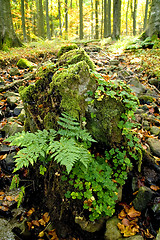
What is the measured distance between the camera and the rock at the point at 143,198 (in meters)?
2.67

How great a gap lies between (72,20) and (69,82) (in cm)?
2651

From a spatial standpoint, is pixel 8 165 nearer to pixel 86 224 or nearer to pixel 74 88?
pixel 86 224

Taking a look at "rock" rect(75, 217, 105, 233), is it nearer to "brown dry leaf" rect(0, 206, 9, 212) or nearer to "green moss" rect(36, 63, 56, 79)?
"brown dry leaf" rect(0, 206, 9, 212)

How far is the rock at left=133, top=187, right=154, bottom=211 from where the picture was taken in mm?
2666

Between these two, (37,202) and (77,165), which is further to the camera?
(37,202)

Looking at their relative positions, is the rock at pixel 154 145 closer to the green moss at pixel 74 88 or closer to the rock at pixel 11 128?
the green moss at pixel 74 88

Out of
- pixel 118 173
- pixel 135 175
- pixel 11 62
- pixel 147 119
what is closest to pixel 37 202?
pixel 118 173

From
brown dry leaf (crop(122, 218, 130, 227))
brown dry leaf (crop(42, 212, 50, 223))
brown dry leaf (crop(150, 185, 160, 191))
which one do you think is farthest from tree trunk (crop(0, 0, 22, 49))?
brown dry leaf (crop(122, 218, 130, 227))

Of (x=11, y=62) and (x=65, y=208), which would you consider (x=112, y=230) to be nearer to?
(x=65, y=208)

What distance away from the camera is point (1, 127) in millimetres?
4074

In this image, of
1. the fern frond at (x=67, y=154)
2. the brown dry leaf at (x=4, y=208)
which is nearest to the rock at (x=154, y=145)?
the fern frond at (x=67, y=154)

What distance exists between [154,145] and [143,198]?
3.84ft

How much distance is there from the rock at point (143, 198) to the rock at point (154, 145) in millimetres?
880

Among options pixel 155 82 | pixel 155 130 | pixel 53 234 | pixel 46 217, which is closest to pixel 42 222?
pixel 46 217
